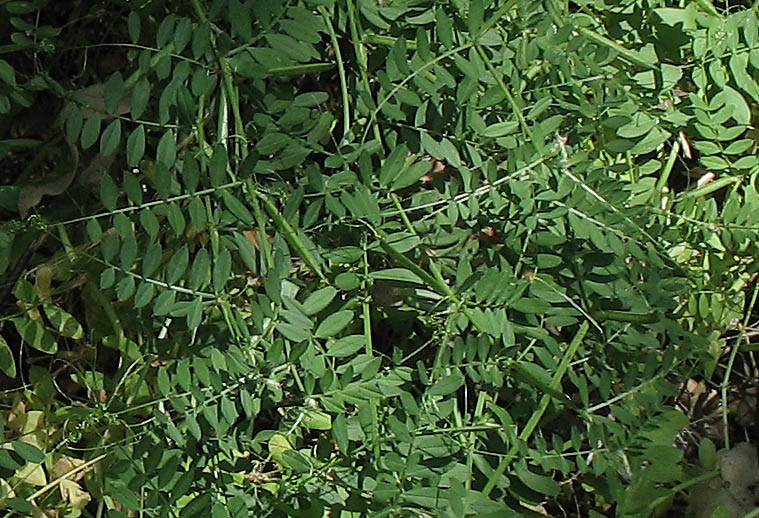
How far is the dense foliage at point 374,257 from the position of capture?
39.9 inches

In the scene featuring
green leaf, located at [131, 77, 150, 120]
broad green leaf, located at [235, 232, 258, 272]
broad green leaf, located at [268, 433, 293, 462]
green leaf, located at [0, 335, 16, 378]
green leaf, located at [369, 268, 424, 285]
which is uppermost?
green leaf, located at [131, 77, 150, 120]

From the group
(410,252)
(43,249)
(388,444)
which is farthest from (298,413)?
(43,249)

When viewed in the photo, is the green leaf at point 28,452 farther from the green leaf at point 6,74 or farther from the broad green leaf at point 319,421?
the green leaf at point 6,74

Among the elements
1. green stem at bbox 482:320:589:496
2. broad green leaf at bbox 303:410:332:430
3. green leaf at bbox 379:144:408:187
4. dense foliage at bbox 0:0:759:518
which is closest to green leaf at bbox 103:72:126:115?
dense foliage at bbox 0:0:759:518

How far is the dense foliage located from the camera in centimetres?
101

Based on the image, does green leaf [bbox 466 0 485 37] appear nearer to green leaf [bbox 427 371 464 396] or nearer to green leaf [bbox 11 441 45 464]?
green leaf [bbox 427 371 464 396]

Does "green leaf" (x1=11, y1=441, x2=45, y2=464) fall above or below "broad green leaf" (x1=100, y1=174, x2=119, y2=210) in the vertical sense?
below

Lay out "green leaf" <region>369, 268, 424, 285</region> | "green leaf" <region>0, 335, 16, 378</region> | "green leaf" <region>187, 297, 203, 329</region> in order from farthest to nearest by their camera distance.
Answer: "green leaf" <region>0, 335, 16, 378</region> < "green leaf" <region>369, 268, 424, 285</region> < "green leaf" <region>187, 297, 203, 329</region>

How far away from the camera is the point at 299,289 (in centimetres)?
116

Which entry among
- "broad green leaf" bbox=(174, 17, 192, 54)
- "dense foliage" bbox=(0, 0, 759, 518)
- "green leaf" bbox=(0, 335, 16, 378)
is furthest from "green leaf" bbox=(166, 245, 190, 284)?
"green leaf" bbox=(0, 335, 16, 378)

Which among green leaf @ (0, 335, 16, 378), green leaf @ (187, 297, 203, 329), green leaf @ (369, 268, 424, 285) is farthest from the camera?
green leaf @ (0, 335, 16, 378)

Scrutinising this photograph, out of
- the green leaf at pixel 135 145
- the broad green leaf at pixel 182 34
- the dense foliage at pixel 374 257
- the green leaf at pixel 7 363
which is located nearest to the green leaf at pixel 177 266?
the dense foliage at pixel 374 257

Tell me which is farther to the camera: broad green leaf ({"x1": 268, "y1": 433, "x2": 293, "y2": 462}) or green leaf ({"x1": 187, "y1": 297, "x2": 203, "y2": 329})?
broad green leaf ({"x1": 268, "y1": 433, "x2": 293, "y2": 462})

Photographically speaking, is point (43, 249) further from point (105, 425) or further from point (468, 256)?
point (468, 256)
